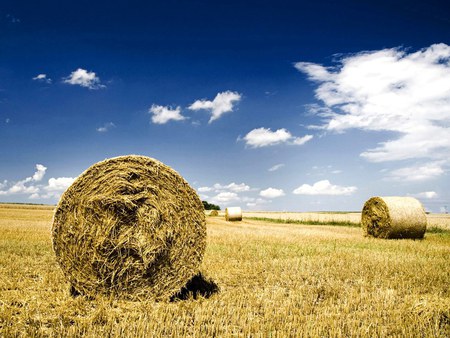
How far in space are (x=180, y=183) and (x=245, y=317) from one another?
229 cm

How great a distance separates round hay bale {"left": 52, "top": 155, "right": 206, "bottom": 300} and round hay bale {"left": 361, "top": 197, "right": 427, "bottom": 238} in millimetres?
10753

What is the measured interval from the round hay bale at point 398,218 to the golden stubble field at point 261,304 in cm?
628

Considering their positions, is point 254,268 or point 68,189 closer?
point 68,189

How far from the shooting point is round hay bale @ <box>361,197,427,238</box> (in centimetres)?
1397

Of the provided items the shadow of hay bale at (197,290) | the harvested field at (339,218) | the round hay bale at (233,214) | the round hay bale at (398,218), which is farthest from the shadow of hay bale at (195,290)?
the round hay bale at (233,214)

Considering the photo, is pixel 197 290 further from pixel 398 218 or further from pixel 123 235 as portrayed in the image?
pixel 398 218

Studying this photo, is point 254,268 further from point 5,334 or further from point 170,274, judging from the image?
point 5,334

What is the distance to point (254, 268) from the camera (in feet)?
23.6

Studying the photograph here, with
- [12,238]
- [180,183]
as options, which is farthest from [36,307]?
[12,238]

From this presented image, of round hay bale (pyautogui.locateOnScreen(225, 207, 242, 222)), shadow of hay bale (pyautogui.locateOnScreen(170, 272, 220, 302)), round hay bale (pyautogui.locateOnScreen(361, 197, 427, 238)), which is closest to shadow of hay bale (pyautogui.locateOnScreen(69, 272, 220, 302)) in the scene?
shadow of hay bale (pyautogui.locateOnScreen(170, 272, 220, 302))

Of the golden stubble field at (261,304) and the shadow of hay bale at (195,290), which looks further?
the shadow of hay bale at (195,290)

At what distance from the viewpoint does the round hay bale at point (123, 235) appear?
535cm

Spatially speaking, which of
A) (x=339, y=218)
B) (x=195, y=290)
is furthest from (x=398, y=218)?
(x=339, y=218)

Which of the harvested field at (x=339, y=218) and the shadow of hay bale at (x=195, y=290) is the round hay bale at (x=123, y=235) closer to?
the shadow of hay bale at (x=195, y=290)
